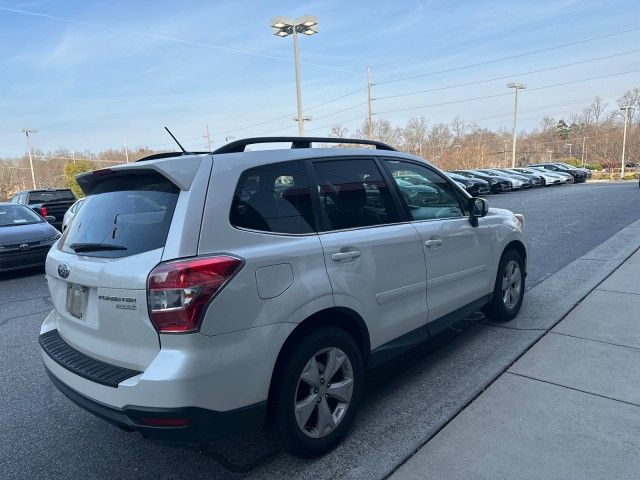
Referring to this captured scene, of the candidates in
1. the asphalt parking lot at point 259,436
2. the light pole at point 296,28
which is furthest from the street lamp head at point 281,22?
the asphalt parking lot at point 259,436

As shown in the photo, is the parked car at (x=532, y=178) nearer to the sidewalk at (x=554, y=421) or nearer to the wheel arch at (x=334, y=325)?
the sidewalk at (x=554, y=421)

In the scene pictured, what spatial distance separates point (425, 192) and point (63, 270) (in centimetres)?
275

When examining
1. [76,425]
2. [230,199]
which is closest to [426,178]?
Result: [230,199]

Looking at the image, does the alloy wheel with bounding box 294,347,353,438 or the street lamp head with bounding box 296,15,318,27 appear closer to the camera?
the alloy wheel with bounding box 294,347,353,438

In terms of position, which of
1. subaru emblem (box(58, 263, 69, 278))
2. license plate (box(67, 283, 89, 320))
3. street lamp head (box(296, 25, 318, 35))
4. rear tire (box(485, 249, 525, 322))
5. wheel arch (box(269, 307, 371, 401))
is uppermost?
street lamp head (box(296, 25, 318, 35))

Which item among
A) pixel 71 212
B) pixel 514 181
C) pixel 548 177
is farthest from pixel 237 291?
pixel 548 177

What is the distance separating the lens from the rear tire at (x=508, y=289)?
4582mm

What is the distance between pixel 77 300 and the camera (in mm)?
2676

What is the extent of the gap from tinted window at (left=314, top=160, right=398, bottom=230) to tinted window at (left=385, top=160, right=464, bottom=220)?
23 centimetres

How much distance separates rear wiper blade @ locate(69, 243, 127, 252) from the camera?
2520mm

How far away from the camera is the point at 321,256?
268 centimetres

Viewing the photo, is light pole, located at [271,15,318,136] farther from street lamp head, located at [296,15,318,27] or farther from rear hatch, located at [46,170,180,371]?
rear hatch, located at [46,170,180,371]

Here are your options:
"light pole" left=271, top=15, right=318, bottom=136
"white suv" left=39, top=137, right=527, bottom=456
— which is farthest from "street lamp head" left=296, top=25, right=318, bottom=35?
"white suv" left=39, top=137, right=527, bottom=456

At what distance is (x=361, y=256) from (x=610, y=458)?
1.77m
